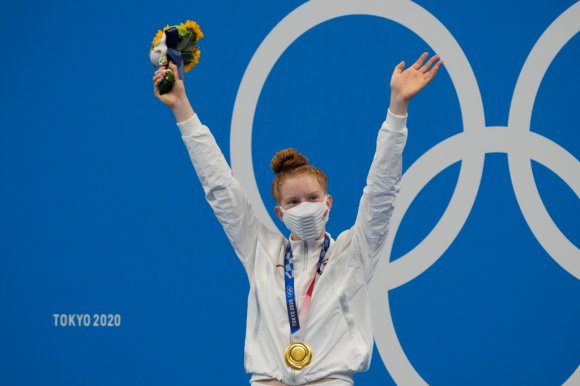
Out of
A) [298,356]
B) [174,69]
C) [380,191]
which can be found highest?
[174,69]

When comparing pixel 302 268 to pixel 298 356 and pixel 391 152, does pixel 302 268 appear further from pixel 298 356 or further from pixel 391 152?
pixel 391 152

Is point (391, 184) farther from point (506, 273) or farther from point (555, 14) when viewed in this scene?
point (555, 14)

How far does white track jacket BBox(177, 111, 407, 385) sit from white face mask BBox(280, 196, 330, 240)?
0.27ft

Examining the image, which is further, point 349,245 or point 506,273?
point 506,273

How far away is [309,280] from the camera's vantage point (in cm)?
332

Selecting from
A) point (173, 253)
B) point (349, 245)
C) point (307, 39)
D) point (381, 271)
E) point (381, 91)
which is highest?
point (307, 39)

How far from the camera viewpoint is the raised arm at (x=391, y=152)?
308 centimetres

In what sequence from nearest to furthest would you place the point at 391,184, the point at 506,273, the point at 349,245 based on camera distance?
the point at 391,184 → the point at 349,245 → the point at 506,273

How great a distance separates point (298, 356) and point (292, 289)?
232 mm

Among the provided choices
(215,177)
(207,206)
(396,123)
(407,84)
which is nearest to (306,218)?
(215,177)

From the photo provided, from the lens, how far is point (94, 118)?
4719 millimetres

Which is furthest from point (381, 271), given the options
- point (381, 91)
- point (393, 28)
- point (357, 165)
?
point (393, 28)

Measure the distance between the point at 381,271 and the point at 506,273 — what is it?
0.58 meters

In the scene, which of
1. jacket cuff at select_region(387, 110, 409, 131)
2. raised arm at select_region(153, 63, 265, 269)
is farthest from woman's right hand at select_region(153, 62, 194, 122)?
jacket cuff at select_region(387, 110, 409, 131)
